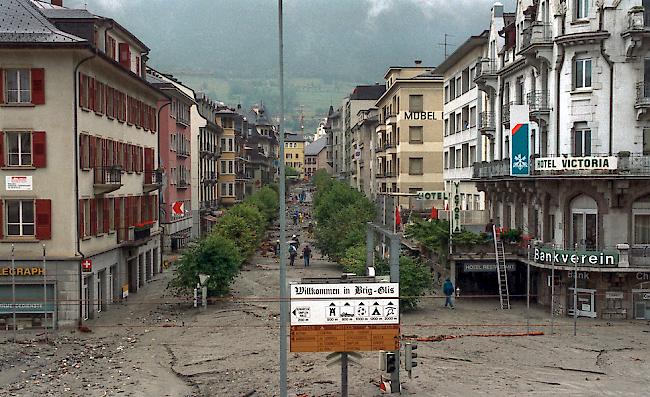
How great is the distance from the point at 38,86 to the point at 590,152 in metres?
28.0

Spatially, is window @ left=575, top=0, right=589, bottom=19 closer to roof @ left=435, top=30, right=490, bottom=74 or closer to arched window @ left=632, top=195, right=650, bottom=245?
arched window @ left=632, top=195, right=650, bottom=245

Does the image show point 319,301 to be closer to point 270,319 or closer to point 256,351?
point 256,351

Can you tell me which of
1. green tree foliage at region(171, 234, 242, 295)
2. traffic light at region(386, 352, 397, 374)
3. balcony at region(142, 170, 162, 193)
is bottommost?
traffic light at region(386, 352, 397, 374)

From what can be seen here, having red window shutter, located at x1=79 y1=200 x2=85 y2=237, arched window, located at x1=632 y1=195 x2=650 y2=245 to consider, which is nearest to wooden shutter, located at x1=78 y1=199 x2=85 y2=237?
red window shutter, located at x1=79 y1=200 x2=85 y2=237

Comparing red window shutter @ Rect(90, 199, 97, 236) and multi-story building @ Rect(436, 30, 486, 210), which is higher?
multi-story building @ Rect(436, 30, 486, 210)

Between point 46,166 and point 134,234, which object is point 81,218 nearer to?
point 46,166

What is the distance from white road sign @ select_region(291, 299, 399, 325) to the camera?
2253cm

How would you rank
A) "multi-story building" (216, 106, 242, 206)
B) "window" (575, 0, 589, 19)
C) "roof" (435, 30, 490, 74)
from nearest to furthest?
"window" (575, 0, 589, 19) < "roof" (435, 30, 490, 74) < "multi-story building" (216, 106, 242, 206)

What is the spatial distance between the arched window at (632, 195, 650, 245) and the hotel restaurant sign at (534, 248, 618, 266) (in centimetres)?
231

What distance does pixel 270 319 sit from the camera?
40.6 metres

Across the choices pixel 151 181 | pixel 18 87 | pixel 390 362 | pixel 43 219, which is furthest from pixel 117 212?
pixel 390 362

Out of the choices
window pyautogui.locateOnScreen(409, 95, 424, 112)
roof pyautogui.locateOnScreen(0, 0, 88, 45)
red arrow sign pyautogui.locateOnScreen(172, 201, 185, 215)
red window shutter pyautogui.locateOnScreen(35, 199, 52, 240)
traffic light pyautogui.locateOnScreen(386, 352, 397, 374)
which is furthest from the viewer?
window pyautogui.locateOnScreen(409, 95, 424, 112)

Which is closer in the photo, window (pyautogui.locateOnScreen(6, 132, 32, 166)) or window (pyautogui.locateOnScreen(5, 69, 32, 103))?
window (pyautogui.locateOnScreen(5, 69, 32, 103))

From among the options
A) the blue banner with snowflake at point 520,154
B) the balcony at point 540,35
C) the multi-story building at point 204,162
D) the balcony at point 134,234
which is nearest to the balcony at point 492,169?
the blue banner with snowflake at point 520,154
